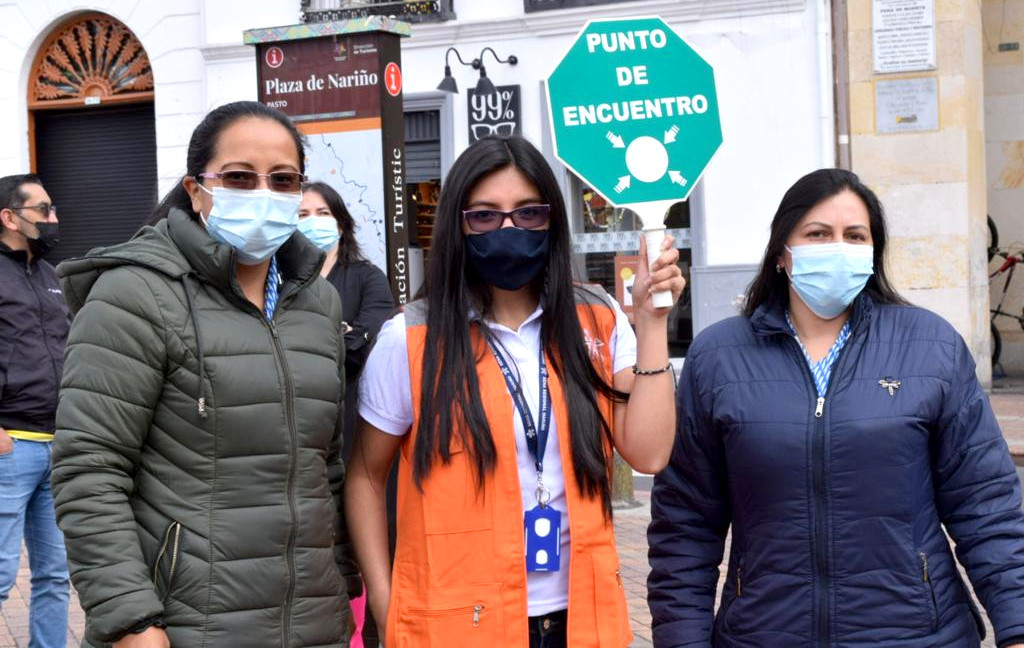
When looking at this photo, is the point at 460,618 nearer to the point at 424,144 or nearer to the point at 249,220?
the point at 249,220

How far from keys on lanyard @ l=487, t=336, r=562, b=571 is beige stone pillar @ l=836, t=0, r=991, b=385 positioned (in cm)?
A: 1227

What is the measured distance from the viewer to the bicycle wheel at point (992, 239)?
677 inches

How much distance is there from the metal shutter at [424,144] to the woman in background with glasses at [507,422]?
12.7m

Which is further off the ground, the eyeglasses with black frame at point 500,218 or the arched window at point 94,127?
the arched window at point 94,127

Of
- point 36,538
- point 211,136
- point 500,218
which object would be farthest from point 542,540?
point 36,538

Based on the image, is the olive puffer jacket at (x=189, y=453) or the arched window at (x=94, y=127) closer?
the olive puffer jacket at (x=189, y=453)

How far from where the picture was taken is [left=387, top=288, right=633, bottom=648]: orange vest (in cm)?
298

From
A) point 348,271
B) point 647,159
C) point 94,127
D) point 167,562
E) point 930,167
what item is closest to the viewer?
point 167,562

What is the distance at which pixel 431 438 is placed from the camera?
3.05 metres

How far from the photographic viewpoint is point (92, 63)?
1764cm

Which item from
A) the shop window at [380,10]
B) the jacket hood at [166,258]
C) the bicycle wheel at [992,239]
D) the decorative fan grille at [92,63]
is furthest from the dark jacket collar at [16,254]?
the bicycle wheel at [992,239]

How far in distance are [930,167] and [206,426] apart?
13029 mm

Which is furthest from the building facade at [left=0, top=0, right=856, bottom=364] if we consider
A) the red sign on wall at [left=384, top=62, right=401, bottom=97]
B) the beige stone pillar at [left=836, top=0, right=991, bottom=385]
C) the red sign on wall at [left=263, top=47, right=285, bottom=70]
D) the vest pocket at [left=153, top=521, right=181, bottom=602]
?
the vest pocket at [left=153, top=521, right=181, bottom=602]

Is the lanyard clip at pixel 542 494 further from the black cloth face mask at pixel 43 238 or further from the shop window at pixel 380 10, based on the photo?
the shop window at pixel 380 10
